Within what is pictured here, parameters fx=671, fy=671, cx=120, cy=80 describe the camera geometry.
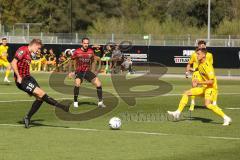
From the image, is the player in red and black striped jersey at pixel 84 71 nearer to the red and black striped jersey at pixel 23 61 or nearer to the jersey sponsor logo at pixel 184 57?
the red and black striped jersey at pixel 23 61

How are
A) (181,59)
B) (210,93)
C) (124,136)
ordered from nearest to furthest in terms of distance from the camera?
(124,136)
(210,93)
(181,59)

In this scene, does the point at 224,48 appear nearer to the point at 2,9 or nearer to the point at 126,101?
the point at 126,101

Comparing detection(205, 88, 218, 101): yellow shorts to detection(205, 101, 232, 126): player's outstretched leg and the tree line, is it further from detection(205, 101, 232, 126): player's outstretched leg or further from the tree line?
the tree line

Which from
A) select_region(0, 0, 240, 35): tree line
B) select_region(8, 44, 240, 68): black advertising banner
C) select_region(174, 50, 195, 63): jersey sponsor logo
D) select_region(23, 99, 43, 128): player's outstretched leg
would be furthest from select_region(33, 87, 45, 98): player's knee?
select_region(0, 0, 240, 35): tree line

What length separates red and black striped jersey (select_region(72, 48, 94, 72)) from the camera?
21656 millimetres

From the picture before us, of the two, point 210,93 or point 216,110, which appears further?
point 210,93

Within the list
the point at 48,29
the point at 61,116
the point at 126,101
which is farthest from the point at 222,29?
the point at 61,116

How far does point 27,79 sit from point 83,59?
5.62 metres

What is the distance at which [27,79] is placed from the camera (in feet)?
53.0

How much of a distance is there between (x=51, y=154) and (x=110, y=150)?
1199 millimetres

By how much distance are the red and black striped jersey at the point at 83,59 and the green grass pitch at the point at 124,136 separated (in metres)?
1.26

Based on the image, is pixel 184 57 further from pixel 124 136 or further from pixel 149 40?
pixel 124 136

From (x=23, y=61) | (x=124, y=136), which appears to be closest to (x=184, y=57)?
(x=23, y=61)

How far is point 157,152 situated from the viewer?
40.8 ft
